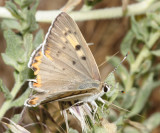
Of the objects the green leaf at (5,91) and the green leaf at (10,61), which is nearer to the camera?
the green leaf at (5,91)

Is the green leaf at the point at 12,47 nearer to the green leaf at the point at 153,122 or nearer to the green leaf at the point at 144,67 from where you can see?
the green leaf at the point at 144,67

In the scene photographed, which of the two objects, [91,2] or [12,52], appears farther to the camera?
[91,2]

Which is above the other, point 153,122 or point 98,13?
point 98,13

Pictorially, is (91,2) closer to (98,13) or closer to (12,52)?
(98,13)

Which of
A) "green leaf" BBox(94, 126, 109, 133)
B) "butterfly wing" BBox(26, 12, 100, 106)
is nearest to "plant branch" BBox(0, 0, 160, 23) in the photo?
"butterfly wing" BBox(26, 12, 100, 106)

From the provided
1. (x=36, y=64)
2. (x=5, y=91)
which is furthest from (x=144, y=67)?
(x=5, y=91)

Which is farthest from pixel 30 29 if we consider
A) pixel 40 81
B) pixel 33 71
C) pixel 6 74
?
pixel 6 74

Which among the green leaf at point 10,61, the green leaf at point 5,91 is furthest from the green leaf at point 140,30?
the green leaf at point 5,91
